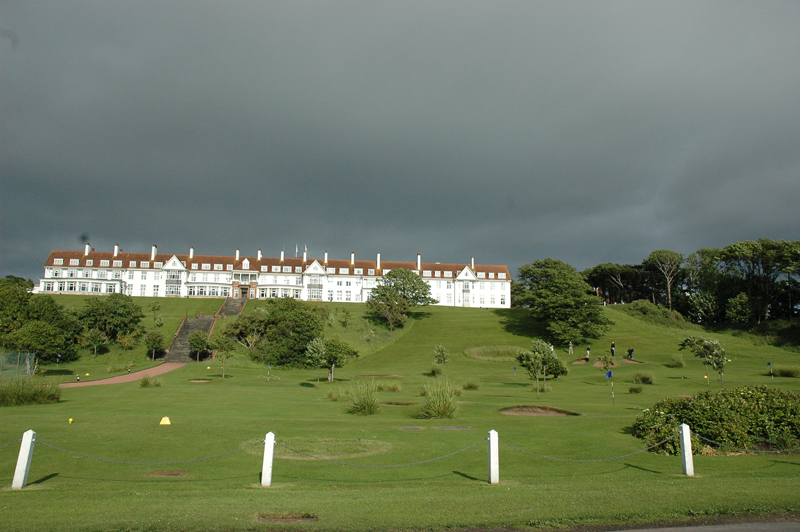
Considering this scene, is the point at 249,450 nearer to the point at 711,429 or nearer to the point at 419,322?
the point at 711,429

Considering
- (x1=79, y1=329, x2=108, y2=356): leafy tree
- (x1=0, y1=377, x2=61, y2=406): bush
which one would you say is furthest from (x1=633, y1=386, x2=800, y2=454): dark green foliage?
(x1=79, y1=329, x2=108, y2=356): leafy tree

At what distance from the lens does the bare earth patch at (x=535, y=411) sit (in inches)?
861

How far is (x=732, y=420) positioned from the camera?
1528cm

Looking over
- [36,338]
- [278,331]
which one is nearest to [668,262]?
[278,331]

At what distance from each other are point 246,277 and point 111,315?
55860mm

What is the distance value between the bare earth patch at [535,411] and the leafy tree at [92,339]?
55.3m

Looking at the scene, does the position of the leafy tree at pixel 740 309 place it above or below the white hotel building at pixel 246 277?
below

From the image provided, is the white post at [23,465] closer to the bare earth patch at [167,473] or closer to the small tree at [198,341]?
the bare earth patch at [167,473]

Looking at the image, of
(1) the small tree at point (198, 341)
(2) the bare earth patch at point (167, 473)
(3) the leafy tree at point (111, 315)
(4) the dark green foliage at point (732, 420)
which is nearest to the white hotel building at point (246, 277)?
(3) the leafy tree at point (111, 315)

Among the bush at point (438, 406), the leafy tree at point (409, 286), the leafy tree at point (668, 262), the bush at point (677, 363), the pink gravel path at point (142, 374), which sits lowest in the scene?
the pink gravel path at point (142, 374)

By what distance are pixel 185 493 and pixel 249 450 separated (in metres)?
4.69

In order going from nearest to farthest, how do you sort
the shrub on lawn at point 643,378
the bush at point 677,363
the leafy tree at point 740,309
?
the shrub on lawn at point 643,378 → the bush at point 677,363 → the leafy tree at point 740,309

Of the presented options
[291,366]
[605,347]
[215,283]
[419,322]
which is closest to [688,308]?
[605,347]

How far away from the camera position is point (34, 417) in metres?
18.8
